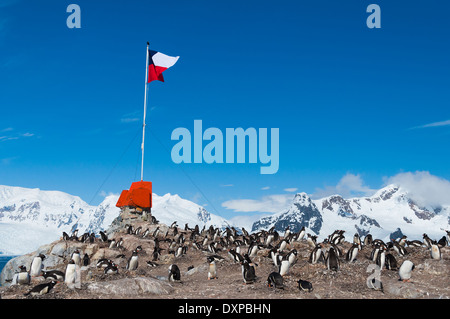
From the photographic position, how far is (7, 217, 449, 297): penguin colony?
72.4ft

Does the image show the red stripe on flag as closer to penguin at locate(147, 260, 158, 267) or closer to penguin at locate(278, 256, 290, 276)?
penguin at locate(147, 260, 158, 267)

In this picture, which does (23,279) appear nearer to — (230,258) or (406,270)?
(230,258)

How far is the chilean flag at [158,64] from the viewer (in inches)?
1945

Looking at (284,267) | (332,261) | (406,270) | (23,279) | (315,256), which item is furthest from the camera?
(315,256)

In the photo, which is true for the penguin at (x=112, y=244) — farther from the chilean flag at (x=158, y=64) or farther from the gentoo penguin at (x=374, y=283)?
the gentoo penguin at (x=374, y=283)

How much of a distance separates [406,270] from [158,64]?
37.3 metres

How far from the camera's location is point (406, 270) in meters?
21.8

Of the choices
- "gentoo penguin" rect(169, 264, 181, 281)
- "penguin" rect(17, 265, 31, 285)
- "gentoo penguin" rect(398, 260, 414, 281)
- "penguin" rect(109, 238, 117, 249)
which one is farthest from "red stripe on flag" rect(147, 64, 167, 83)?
"gentoo penguin" rect(398, 260, 414, 281)

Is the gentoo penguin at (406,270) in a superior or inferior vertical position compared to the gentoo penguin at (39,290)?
superior

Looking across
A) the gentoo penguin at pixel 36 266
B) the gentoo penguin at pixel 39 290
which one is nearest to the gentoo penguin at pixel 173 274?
the gentoo penguin at pixel 39 290

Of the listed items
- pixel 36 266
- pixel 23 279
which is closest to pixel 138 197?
pixel 36 266
